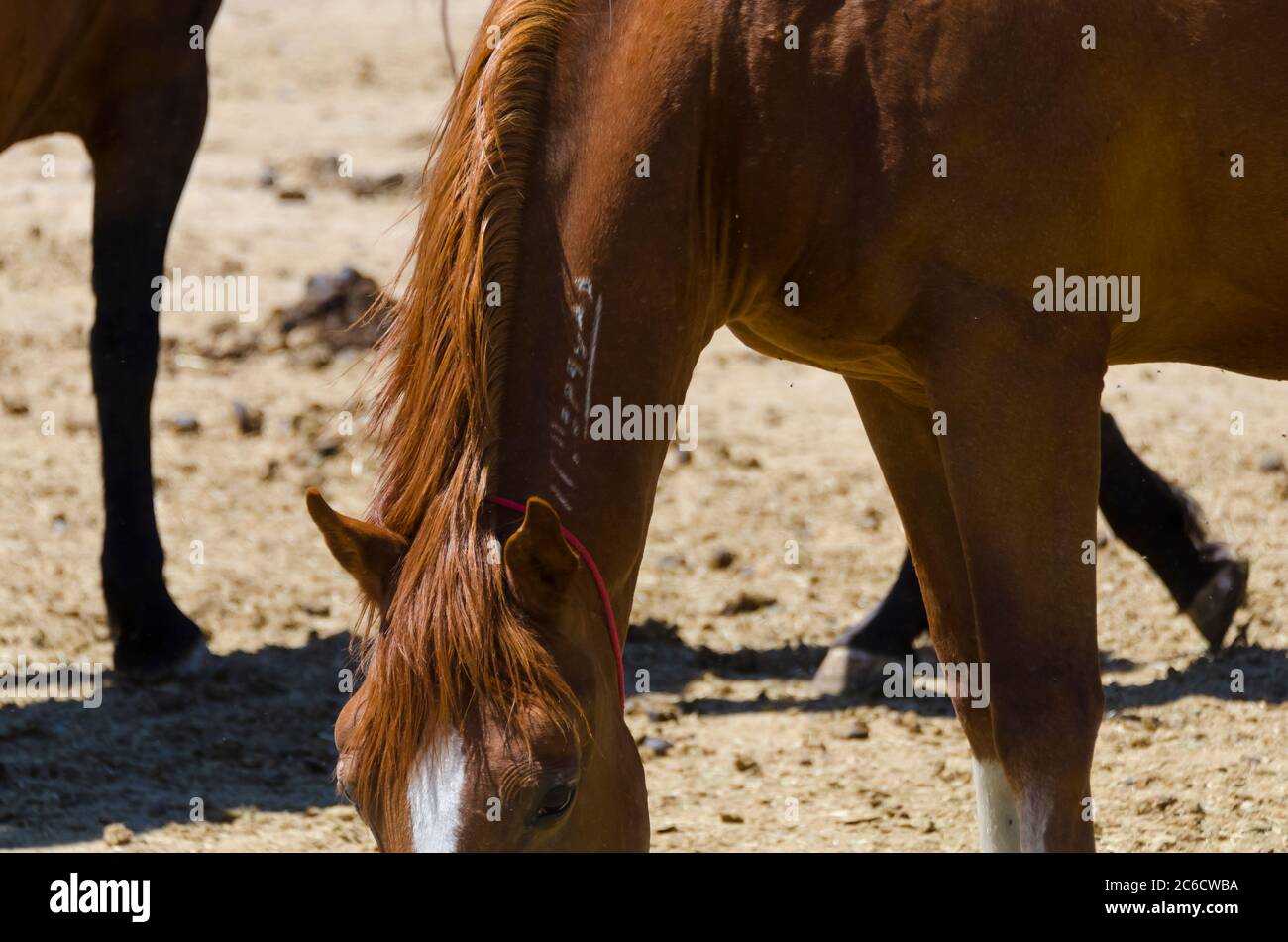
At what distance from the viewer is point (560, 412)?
281 cm

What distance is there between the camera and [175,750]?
188 inches

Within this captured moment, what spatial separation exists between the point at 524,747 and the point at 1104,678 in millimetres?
2854

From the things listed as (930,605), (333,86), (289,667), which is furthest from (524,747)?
(333,86)

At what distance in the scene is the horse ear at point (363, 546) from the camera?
2.65 m

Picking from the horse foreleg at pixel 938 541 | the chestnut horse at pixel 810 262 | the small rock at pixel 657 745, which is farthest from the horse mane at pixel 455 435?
the small rock at pixel 657 745

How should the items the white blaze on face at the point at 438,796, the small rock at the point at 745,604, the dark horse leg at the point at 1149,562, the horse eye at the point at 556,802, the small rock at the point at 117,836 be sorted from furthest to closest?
→ the small rock at the point at 745,604 < the dark horse leg at the point at 1149,562 < the small rock at the point at 117,836 < the horse eye at the point at 556,802 < the white blaze on face at the point at 438,796

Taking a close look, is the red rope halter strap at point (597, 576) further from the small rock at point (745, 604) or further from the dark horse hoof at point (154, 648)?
the small rock at point (745, 604)

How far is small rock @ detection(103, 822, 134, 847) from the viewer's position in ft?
Result: 13.5

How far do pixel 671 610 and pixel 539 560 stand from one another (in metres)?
3.14

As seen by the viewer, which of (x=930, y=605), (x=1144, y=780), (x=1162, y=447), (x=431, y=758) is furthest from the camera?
(x=1162, y=447)

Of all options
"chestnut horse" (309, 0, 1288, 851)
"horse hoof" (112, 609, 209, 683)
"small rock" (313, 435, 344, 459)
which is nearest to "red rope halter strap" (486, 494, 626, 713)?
"chestnut horse" (309, 0, 1288, 851)

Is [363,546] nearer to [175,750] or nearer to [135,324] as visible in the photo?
[175,750]

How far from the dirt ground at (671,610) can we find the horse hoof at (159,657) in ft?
0.19
